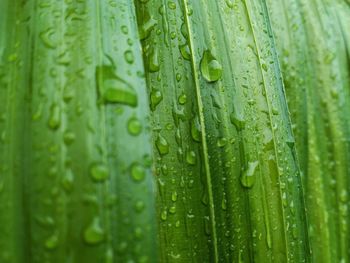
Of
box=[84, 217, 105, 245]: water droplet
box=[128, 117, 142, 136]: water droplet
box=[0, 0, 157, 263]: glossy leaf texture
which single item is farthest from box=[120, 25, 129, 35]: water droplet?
box=[84, 217, 105, 245]: water droplet

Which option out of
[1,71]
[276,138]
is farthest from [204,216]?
[1,71]

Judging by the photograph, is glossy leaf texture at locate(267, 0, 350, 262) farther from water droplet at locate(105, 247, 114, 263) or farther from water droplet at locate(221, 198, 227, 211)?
water droplet at locate(105, 247, 114, 263)

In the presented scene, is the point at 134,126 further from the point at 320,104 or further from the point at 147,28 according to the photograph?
Result: the point at 320,104

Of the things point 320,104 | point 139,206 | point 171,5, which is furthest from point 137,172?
point 320,104

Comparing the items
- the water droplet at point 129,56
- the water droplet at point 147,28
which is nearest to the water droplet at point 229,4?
the water droplet at point 147,28

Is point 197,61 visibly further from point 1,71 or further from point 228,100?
point 1,71
